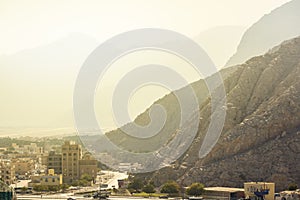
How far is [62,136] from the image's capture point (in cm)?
13012

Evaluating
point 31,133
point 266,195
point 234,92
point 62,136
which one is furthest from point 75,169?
point 31,133

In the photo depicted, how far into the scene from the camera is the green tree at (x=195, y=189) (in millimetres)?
43000

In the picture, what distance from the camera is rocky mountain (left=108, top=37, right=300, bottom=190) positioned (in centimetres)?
4609

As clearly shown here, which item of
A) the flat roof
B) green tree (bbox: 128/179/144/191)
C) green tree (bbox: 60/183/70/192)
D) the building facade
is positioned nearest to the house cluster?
green tree (bbox: 60/183/70/192)

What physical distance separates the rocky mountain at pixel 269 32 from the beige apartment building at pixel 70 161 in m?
30.8

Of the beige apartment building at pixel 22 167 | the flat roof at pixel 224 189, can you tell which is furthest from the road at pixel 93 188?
the flat roof at pixel 224 189

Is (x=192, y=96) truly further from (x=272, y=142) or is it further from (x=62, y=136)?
(x=62, y=136)

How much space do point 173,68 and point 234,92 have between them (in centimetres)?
1542

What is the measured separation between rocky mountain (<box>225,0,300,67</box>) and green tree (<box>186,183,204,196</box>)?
4167 cm

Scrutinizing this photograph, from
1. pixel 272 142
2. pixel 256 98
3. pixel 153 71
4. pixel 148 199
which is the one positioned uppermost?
pixel 153 71

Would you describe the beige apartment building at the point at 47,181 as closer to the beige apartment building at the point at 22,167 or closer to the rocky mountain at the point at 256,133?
the rocky mountain at the point at 256,133

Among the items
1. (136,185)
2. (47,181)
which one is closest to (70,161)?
(47,181)

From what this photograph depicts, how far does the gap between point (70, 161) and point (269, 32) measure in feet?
124

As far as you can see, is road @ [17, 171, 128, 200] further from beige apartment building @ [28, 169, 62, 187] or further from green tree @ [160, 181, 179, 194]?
green tree @ [160, 181, 179, 194]
